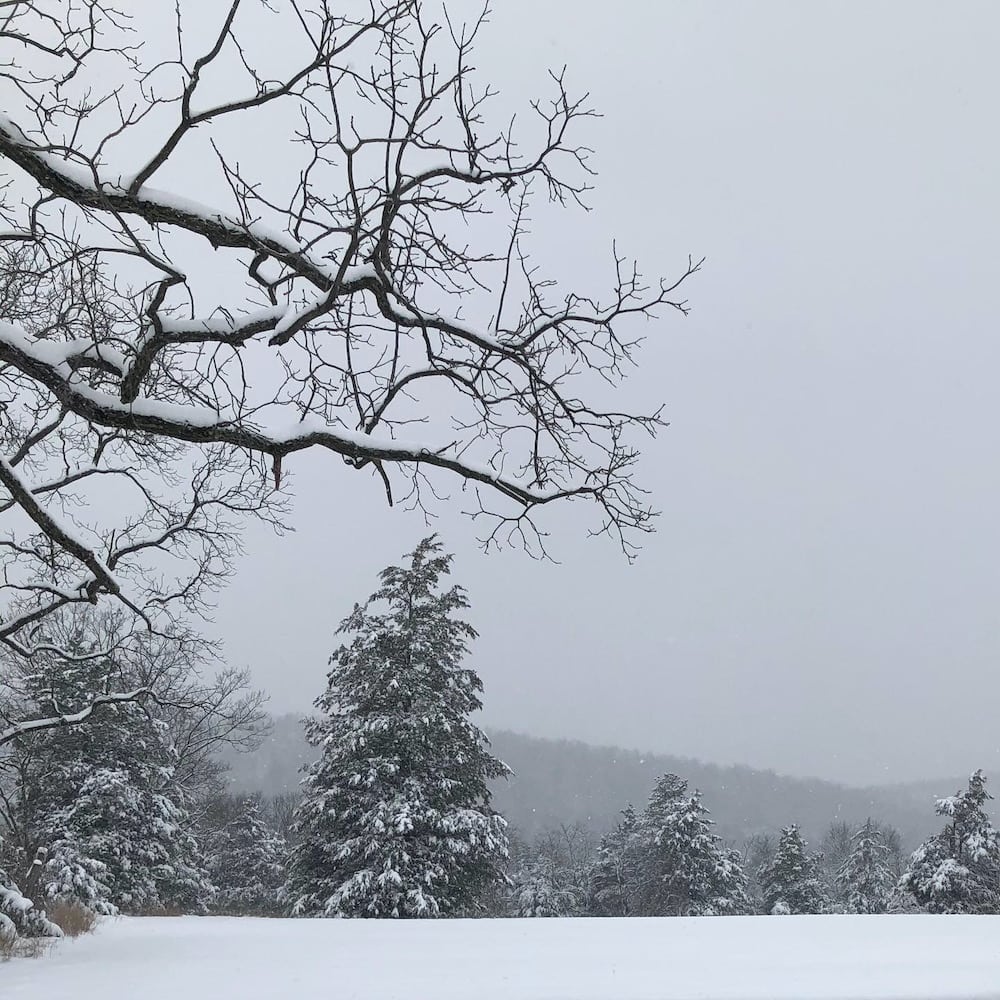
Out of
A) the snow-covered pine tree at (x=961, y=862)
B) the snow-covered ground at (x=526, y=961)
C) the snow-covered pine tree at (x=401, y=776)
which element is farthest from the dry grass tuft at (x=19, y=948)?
the snow-covered pine tree at (x=961, y=862)

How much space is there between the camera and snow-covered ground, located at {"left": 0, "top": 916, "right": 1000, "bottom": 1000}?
17.0ft

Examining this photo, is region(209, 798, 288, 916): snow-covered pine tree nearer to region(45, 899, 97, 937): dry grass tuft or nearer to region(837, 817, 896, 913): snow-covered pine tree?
region(837, 817, 896, 913): snow-covered pine tree

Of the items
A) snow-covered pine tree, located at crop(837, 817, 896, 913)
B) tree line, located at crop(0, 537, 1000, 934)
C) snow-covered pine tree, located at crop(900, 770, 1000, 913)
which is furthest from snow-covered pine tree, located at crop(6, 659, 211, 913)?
snow-covered pine tree, located at crop(837, 817, 896, 913)

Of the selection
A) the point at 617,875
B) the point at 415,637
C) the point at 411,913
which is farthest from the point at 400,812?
the point at 617,875

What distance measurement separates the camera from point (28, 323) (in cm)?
954

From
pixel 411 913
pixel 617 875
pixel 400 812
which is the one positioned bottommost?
pixel 617 875

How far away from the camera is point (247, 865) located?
136 feet

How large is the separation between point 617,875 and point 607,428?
43.0 m

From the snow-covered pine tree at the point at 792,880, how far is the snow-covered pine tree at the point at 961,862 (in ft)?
45.3

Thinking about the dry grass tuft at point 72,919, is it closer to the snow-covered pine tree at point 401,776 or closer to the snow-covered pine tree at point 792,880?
the snow-covered pine tree at point 401,776

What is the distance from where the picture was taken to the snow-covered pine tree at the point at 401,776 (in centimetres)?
1911

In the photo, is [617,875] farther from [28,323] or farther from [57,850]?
[28,323]

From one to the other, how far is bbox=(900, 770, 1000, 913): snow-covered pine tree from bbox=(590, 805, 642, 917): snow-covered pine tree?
56.8ft

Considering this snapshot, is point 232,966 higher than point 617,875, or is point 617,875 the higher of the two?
point 232,966
